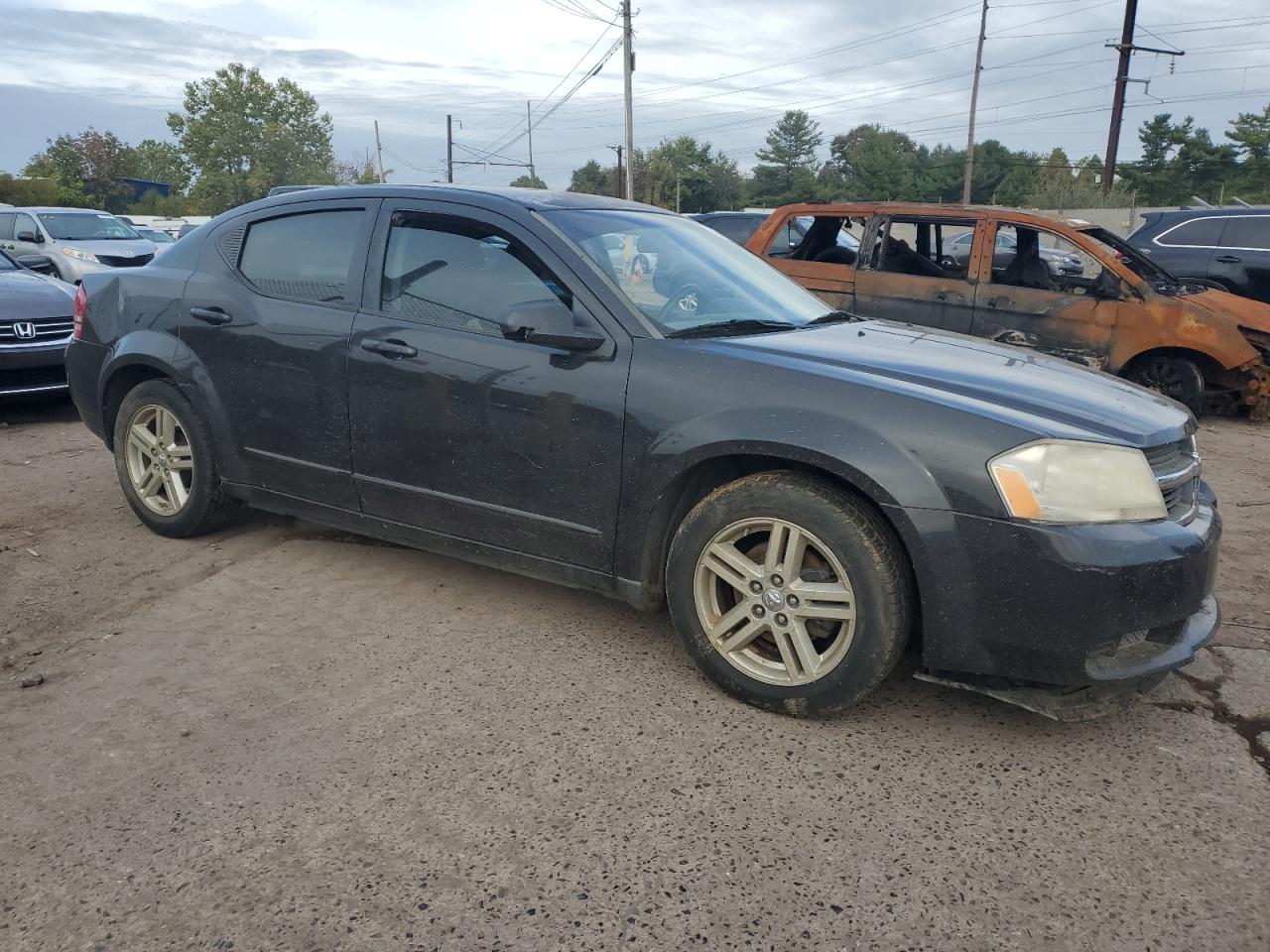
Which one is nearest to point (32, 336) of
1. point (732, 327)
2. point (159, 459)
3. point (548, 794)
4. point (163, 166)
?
point (159, 459)

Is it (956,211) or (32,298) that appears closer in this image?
(32,298)

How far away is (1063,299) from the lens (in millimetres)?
7984

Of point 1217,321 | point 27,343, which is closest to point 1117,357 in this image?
point 1217,321

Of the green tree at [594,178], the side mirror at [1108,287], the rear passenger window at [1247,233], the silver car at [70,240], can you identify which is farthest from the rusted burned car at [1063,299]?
the green tree at [594,178]

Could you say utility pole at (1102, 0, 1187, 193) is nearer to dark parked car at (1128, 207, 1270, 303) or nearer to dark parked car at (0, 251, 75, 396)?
dark parked car at (1128, 207, 1270, 303)

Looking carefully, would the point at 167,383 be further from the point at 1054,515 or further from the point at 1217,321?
the point at 1217,321

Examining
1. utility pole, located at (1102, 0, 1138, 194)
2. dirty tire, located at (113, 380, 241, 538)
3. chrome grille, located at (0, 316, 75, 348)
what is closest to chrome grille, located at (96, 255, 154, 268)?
chrome grille, located at (0, 316, 75, 348)

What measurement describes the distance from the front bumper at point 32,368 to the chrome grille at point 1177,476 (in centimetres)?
727

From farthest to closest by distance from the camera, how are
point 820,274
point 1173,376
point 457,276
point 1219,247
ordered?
point 1219,247 → point 820,274 → point 1173,376 → point 457,276

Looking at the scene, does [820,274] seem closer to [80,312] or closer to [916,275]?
[916,275]

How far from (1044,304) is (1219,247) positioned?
12.8 ft

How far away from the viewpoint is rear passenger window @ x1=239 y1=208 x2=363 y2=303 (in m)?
4.01

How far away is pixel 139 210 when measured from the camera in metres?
70.1

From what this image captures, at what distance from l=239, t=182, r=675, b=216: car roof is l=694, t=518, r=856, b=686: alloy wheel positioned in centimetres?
155
